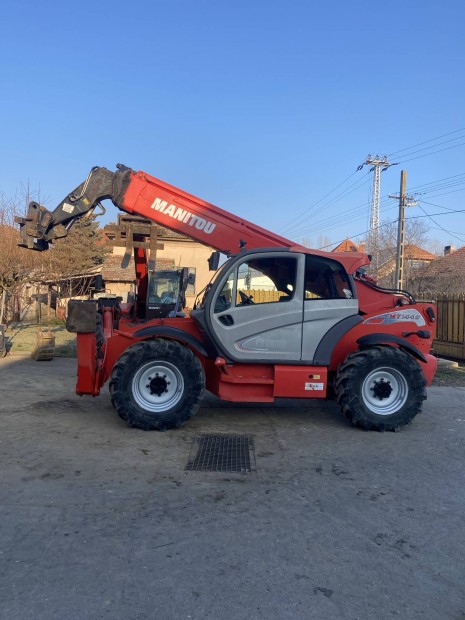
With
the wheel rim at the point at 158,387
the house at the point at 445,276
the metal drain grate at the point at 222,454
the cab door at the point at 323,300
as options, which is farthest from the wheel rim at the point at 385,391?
the house at the point at 445,276

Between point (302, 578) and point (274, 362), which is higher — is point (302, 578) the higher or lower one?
the lower one

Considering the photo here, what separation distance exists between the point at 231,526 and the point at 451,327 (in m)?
12.7

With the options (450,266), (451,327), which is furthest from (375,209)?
(451,327)

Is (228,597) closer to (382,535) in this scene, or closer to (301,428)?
(382,535)

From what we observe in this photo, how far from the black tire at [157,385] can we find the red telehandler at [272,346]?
0.01 meters

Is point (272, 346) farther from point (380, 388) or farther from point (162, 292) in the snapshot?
point (162, 292)

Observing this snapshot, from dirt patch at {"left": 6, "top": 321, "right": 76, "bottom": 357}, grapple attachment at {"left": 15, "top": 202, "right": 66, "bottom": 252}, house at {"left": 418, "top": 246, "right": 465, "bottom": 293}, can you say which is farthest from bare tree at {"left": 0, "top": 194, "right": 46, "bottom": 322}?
house at {"left": 418, "top": 246, "right": 465, "bottom": 293}

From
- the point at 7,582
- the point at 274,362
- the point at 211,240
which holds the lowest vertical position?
the point at 7,582

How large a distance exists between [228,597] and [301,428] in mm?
4048

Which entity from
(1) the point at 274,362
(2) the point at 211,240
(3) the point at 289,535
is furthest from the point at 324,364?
(3) the point at 289,535

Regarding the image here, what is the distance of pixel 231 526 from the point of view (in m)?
3.95

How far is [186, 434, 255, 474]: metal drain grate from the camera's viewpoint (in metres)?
5.30

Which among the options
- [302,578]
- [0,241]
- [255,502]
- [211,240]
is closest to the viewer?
[302,578]

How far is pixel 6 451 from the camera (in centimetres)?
562
